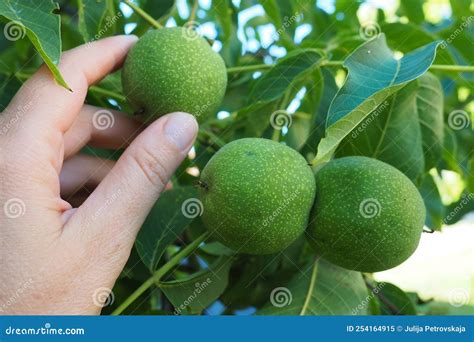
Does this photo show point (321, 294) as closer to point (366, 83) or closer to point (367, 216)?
point (367, 216)

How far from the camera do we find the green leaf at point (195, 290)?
5.25 ft

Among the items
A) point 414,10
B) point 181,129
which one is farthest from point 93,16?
point 414,10

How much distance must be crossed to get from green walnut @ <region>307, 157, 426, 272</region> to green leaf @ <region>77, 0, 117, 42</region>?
0.80 meters

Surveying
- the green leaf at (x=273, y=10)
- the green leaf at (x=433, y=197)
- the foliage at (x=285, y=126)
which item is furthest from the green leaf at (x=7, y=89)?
the green leaf at (x=433, y=197)

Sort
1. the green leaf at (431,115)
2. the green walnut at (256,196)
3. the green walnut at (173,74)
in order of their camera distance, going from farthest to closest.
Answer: the green leaf at (431,115)
the green walnut at (173,74)
the green walnut at (256,196)

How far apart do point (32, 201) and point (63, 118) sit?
0.82 ft

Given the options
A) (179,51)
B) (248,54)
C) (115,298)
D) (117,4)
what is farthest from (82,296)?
(248,54)

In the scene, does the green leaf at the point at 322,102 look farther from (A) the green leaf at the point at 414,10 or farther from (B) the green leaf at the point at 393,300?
(A) the green leaf at the point at 414,10

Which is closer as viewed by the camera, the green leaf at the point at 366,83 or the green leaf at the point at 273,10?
the green leaf at the point at 366,83

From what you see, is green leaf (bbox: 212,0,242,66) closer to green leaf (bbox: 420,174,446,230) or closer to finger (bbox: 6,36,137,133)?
finger (bbox: 6,36,137,133)

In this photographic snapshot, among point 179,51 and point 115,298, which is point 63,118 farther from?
point 115,298

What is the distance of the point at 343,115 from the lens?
1268 mm

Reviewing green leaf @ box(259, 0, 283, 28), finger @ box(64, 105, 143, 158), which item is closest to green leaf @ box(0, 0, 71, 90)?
finger @ box(64, 105, 143, 158)

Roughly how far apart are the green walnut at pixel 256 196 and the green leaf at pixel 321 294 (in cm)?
25
